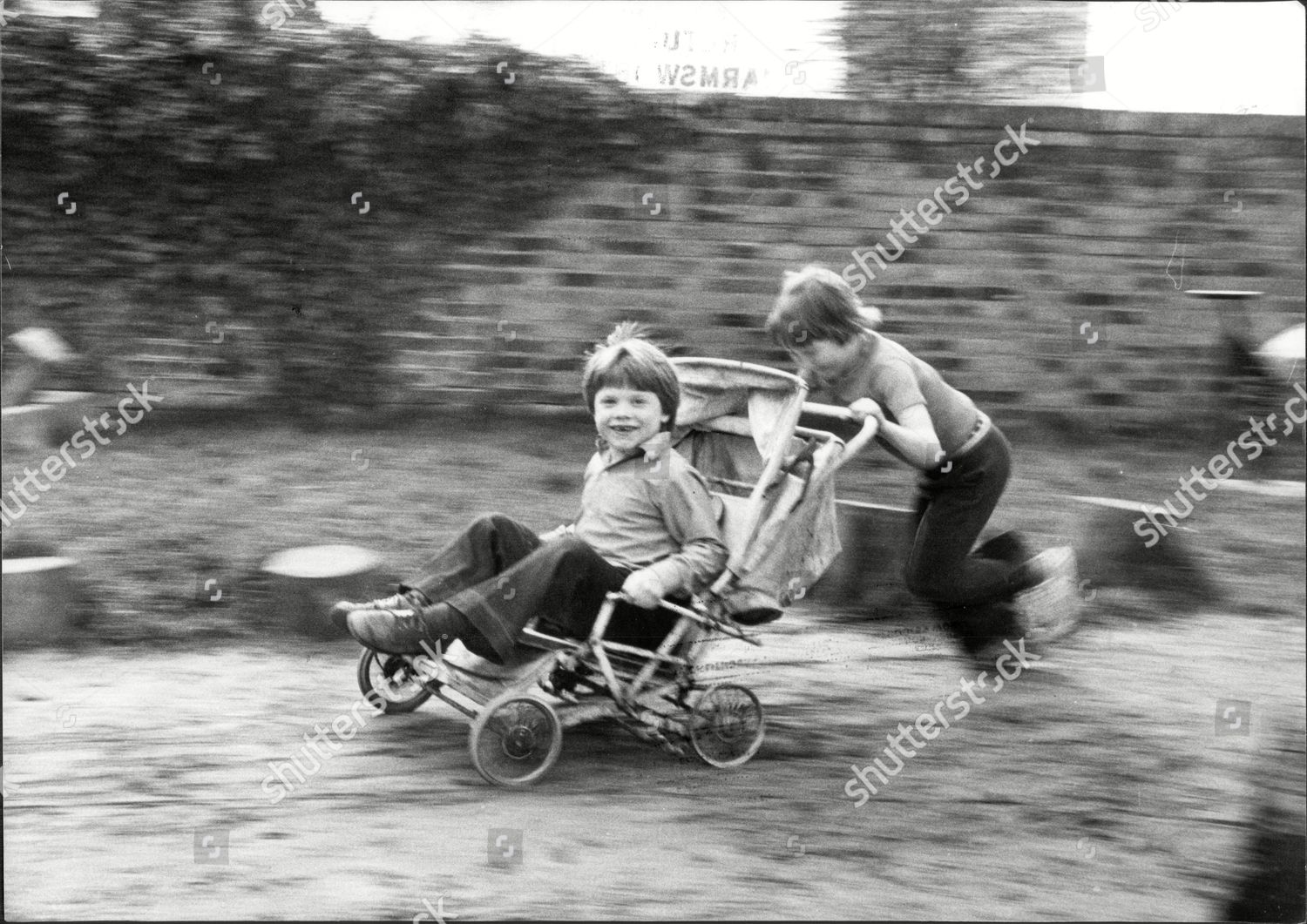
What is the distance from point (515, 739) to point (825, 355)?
1359 mm

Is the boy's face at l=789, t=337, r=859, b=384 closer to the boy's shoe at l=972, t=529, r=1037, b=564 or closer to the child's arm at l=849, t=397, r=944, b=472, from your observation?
the child's arm at l=849, t=397, r=944, b=472

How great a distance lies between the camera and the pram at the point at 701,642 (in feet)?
11.1

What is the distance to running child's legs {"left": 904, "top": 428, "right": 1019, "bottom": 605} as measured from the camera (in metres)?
3.61

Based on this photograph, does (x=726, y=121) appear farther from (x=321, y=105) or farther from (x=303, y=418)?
(x=303, y=418)

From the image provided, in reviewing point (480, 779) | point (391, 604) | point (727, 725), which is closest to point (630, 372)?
point (391, 604)

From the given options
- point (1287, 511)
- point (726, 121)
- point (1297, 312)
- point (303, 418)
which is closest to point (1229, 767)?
point (1287, 511)

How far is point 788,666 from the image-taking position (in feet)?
11.7

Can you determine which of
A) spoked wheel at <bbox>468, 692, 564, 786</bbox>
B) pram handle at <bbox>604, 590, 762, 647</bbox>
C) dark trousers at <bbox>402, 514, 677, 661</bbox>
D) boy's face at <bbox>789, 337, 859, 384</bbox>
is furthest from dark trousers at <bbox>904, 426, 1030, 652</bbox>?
spoked wheel at <bbox>468, 692, 564, 786</bbox>

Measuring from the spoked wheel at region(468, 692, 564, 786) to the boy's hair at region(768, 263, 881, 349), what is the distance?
1223mm

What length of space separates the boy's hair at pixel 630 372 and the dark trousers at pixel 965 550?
792 mm

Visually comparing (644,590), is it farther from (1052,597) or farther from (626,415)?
(1052,597)

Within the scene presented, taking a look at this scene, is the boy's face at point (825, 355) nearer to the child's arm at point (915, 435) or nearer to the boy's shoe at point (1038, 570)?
the child's arm at point (915, 435)

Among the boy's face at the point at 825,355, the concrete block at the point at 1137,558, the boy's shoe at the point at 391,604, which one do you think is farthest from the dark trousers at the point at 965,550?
the boy's shoe at the point at 391,604

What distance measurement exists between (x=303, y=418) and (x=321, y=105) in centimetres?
83
